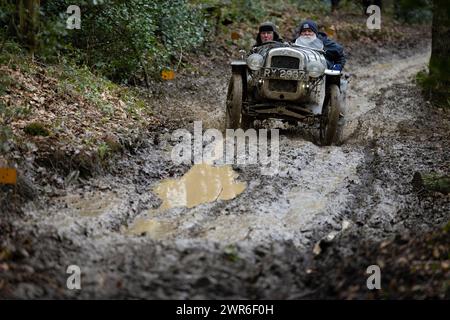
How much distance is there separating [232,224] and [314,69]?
4061mm

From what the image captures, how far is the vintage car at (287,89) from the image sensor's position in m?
9.72

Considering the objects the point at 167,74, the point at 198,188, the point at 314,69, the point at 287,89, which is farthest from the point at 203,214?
the point at 167,74

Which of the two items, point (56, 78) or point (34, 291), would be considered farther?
point (56, 78)

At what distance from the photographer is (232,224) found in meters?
6.42

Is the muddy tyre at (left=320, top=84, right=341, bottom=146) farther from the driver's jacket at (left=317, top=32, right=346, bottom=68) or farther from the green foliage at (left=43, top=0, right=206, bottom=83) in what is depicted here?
the green foliage at (left=43, top=0, right=206, bottom=83)

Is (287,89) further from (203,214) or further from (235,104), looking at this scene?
(203,214)

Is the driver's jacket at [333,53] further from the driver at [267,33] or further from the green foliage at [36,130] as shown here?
the green foliage at [36,130]

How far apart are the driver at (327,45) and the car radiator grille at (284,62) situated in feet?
4.20

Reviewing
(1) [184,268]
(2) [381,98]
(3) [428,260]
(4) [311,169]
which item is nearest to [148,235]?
(1) [184,268]

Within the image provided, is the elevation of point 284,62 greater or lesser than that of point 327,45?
lesser

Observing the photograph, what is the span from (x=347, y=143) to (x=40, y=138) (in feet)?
17.0
